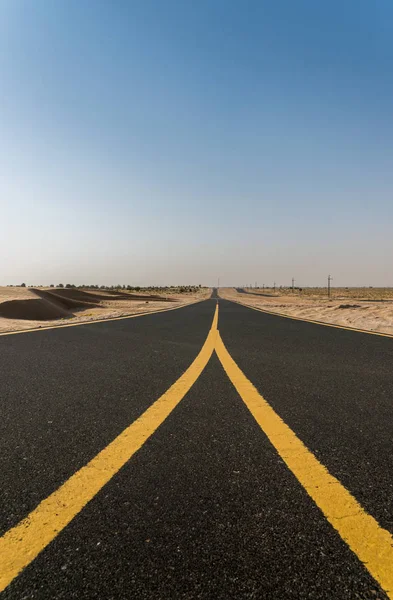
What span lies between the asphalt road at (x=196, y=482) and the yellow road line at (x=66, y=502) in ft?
0.14

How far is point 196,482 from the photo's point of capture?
1771 mm

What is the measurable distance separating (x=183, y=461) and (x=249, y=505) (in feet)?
1.75

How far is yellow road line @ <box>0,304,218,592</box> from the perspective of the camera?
1253 mm

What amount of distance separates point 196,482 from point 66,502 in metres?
0.65

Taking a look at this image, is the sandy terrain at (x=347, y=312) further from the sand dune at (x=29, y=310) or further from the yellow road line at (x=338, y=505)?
the sand dune at (x=29, y=310)

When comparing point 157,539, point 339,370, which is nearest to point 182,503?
point 157,539

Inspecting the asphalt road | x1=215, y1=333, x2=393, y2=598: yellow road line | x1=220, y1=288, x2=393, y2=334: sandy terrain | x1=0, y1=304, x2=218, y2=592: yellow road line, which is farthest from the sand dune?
x1=215, y1=333, x2=393, y2=598: yellow road line

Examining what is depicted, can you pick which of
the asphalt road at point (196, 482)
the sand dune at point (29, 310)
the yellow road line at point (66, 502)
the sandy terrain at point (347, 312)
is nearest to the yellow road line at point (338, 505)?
the asphalt road at point (196, 482)

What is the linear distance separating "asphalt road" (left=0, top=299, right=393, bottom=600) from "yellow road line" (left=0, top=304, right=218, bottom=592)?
4 centimetres

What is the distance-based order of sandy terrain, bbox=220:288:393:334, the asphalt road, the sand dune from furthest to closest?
the sand dune → sandy terrain, bbox=220:288:393:334 → the asphalt road

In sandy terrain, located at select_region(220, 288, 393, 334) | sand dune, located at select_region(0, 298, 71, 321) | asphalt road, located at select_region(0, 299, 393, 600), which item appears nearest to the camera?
asphalt road, located at select_region(0, 299, 393, 600)

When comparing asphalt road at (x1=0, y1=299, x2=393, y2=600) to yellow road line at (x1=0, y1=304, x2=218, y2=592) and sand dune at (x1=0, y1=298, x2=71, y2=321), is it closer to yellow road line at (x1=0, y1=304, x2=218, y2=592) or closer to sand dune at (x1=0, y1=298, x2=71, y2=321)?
yellow road line at (x1=0, y1=304, x2=218, y2=592)

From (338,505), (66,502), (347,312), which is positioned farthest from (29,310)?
(338,505)

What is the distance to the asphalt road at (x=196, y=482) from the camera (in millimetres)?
1167
